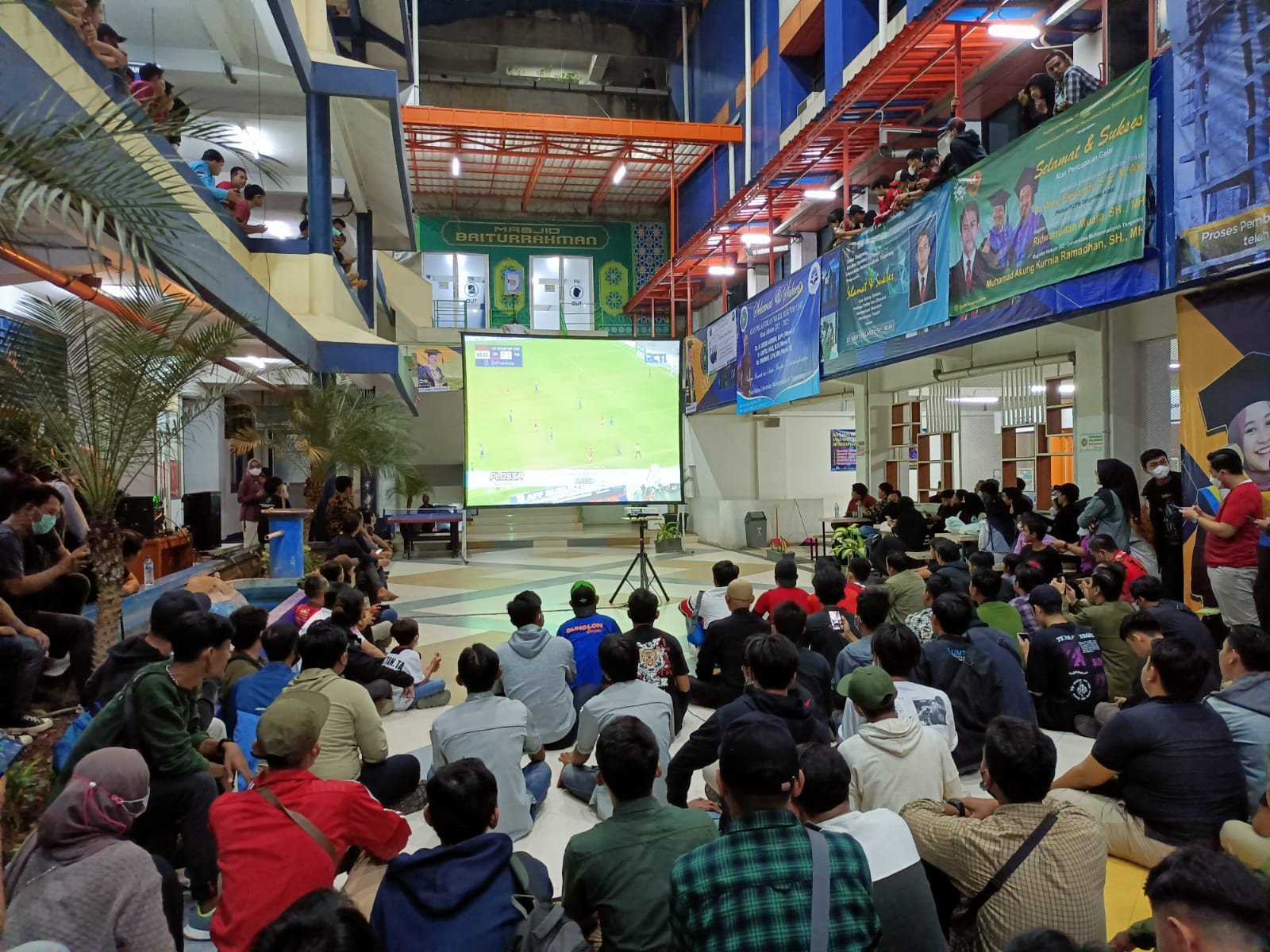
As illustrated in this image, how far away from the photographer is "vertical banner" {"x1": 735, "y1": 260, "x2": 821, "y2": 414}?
10.8 m

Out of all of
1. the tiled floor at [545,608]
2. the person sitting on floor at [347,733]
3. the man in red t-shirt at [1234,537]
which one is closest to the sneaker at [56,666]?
the tiled floor at [545,608]

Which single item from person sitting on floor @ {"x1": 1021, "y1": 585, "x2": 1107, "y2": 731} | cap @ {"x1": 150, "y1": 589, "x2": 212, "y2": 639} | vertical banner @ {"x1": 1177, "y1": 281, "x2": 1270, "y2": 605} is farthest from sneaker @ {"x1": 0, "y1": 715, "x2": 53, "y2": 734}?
vertical banner @ {"x1": 1177, "y1": 281, "x2": 1270, "y2": 605}

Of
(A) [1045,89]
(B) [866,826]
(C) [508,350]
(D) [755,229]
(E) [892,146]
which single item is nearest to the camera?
(B) [866,826]

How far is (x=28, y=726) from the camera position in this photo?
13.7 ft

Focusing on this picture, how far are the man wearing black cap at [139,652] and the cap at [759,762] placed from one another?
91.5 inches

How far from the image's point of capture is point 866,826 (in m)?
1.89

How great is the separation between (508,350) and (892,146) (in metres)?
6.64

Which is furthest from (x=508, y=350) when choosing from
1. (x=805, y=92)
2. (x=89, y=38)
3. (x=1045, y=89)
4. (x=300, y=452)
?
(x=805, y=92)

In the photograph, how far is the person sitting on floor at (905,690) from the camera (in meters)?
3.10

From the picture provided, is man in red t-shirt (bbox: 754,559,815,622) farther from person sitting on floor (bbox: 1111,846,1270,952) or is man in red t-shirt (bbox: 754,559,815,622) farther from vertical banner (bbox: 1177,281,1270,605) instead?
person sitting on floor (bbox: 1111,846,1270,952)

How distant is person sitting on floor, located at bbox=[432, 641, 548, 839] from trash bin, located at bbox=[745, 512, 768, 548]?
41.5 ft

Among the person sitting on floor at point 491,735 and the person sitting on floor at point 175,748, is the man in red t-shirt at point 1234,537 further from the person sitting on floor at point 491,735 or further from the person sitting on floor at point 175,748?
the person sitting on floor at point 175,748

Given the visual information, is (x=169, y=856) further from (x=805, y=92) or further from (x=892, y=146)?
(x=805, y=92)

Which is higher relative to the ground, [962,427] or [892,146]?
[892,146]
